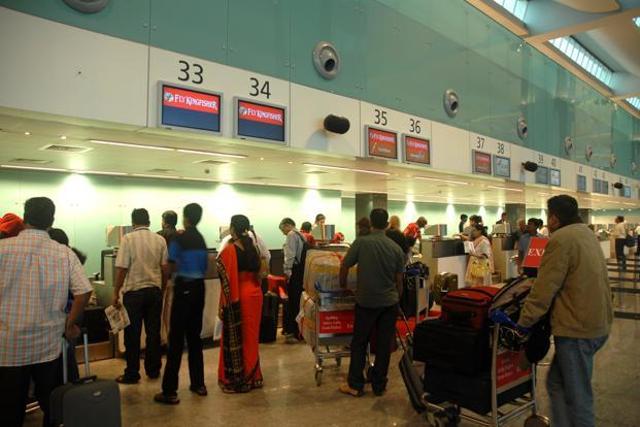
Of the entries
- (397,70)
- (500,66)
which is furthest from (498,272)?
(397,70)

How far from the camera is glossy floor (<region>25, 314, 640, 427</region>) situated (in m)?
3.57

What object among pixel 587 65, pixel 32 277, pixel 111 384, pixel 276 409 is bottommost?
pixel 276 409

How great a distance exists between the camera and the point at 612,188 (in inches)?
615

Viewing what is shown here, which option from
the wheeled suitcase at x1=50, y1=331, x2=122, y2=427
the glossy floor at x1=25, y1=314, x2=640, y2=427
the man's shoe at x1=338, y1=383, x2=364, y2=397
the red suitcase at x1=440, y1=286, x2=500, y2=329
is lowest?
the glossy floor at x1=25, y1=314, x2=640, y2=427

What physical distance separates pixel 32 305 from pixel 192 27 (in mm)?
2883

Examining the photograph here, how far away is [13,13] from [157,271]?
2.40 metres

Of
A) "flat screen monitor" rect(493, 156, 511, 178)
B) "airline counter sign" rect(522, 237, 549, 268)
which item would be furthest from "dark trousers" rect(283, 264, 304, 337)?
"flat screen monitor" rect(493, 156, 511, 178)

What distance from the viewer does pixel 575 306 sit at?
2.76 metres

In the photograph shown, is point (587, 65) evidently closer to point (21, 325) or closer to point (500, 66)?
point (500, 66)

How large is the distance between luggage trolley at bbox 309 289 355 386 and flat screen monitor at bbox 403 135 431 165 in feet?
9.35

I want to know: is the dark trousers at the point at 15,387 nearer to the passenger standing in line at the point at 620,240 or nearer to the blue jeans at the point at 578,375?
the blue jeans at the point at 578,375

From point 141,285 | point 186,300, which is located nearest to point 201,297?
point 186,300

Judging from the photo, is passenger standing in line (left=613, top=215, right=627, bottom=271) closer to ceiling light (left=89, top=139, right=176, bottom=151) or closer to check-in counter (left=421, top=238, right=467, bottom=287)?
check-in counter (left=421, top=238, right=467, bottom=287)

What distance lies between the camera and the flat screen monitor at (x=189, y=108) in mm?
4094
